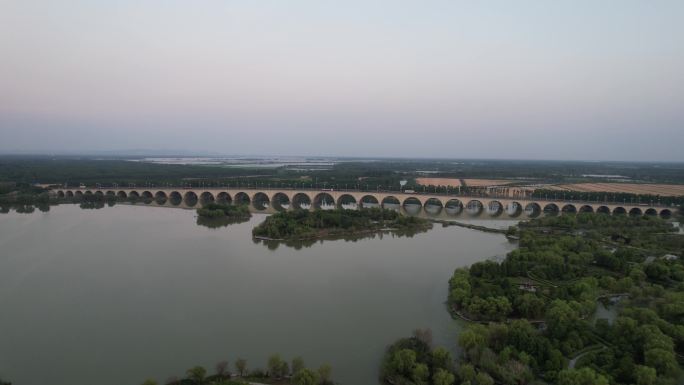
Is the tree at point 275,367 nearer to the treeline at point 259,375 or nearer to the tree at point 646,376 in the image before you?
the treeline at point 259,375

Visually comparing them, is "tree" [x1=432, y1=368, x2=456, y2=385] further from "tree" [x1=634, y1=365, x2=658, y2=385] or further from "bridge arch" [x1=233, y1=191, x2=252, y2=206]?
"bridge arch" [x1=233, y1=191, x2=252, y2=206]

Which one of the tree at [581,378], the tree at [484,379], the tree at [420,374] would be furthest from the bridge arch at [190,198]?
the tree at [581,378]

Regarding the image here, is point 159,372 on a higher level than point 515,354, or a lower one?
lower

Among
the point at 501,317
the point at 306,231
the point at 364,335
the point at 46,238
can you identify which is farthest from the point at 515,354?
the point at 46,238

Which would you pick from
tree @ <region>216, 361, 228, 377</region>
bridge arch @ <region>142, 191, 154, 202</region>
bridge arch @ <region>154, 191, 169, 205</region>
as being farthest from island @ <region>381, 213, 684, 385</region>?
bridge arch @ <region>142, 191, 154, 202</region>

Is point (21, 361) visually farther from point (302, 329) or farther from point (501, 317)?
point (501, 317)

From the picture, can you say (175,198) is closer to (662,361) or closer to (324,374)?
(324,374)

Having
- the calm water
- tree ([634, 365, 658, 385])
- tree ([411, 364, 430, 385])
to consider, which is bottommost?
the calm water
